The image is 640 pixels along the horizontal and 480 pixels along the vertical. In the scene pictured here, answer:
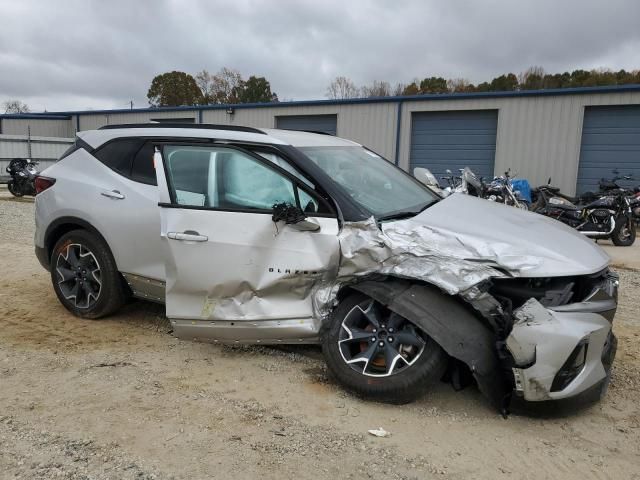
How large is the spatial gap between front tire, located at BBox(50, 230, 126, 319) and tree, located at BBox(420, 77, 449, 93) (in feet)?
134

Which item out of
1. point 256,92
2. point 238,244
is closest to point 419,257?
point 238,244

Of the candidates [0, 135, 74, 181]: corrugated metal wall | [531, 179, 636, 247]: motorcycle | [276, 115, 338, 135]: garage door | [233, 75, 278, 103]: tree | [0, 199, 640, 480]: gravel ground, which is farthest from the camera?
[233, 75, 278, 103]: tree

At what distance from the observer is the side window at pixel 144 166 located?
14.8 ft

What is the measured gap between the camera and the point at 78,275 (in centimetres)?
490

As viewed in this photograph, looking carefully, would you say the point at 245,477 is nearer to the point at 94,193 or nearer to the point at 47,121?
the point at 94,193

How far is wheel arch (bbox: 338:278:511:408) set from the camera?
3.15m

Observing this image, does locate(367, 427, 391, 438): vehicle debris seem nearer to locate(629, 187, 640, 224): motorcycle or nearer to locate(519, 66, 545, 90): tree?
locate(629, 187, 640, 224): motorcycle

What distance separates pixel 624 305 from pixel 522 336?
3522 millimetres

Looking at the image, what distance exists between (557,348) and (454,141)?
15491mm

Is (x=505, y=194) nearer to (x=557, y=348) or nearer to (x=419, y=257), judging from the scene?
(x=419, y=257)

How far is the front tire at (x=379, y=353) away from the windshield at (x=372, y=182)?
0.69m

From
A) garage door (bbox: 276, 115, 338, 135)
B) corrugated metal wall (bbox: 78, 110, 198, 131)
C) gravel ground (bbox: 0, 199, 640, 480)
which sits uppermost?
corrugated metal wall (bbox: 78, 110, 198, 131)

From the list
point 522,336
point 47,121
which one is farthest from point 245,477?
point 47,121

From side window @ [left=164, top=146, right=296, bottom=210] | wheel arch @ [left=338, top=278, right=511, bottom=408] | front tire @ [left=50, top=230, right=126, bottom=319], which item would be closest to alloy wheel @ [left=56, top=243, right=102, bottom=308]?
front tire @ [left=50, top=230, right=126, bottom=319]
